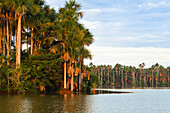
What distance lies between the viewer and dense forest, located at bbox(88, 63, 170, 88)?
172175mm

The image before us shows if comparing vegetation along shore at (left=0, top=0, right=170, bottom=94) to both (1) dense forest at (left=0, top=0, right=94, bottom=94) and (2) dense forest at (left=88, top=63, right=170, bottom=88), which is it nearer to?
(1) dense forest at (left=0, top=0, right=94, bottom=94)

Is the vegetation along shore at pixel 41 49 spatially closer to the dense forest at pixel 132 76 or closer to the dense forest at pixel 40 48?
the dense forest at pixel 40 48

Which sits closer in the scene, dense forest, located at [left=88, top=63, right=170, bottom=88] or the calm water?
the calm water

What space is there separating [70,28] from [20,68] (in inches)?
730

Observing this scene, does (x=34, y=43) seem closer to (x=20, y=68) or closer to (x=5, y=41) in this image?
(x=5, y=41)

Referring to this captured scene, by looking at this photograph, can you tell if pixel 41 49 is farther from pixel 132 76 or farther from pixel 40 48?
pixel 132 76

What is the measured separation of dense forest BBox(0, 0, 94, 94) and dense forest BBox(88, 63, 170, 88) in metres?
102

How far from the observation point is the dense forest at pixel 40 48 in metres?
52.3

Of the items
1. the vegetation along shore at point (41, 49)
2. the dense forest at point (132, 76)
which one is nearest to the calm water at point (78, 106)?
the vegetation along shore at point (41, 49)

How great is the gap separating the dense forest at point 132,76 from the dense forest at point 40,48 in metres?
102

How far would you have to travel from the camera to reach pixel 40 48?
64.4 metres

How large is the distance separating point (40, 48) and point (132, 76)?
127403 mm

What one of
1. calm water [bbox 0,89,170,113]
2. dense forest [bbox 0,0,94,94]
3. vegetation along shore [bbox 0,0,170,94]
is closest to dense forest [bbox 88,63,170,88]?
vegetation along shore [bbox 0,0,170,94]

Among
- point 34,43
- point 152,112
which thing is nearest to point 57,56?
point 34,43
